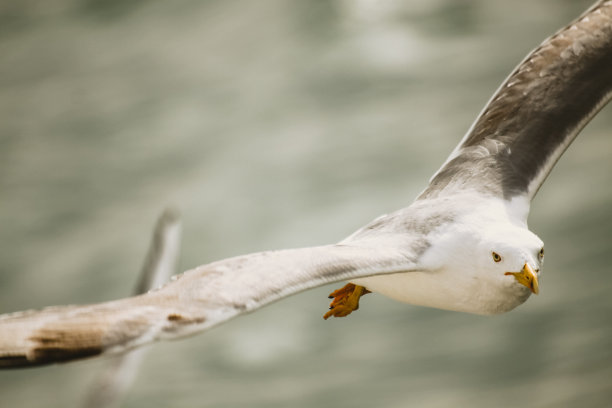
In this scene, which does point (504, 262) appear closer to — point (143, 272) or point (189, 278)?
point (189, 278)

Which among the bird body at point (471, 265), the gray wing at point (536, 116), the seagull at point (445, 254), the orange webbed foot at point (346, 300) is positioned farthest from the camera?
the gray wing at point (536, 116)

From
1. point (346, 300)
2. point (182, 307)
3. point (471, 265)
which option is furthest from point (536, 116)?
point (182, 307)

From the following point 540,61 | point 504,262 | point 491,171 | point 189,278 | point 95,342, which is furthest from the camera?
point 540,61

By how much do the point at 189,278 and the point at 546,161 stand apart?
9.10ft

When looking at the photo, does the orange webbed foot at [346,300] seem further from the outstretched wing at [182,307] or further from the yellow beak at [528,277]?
the yellow beak at [528,277]

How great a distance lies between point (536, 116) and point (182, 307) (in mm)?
3121

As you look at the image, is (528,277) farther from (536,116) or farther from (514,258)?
(536,116)

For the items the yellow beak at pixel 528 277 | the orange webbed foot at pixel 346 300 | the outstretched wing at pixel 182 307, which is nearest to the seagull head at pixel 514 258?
the yellow beak at pixel 528 277

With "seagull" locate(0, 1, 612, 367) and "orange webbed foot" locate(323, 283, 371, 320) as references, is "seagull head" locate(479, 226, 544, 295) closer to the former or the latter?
"seagull" locate(0, 1, 612, 367)

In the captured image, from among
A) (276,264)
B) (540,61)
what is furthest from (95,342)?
(540,61)

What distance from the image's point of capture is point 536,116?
5.98 m

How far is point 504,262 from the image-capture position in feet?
15.9

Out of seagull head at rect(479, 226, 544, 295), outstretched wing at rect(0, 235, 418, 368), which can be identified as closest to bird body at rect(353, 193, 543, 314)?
seagull head at rect(479, 226, 544, 295)

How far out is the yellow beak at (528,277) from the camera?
Result: 15.5 ft
